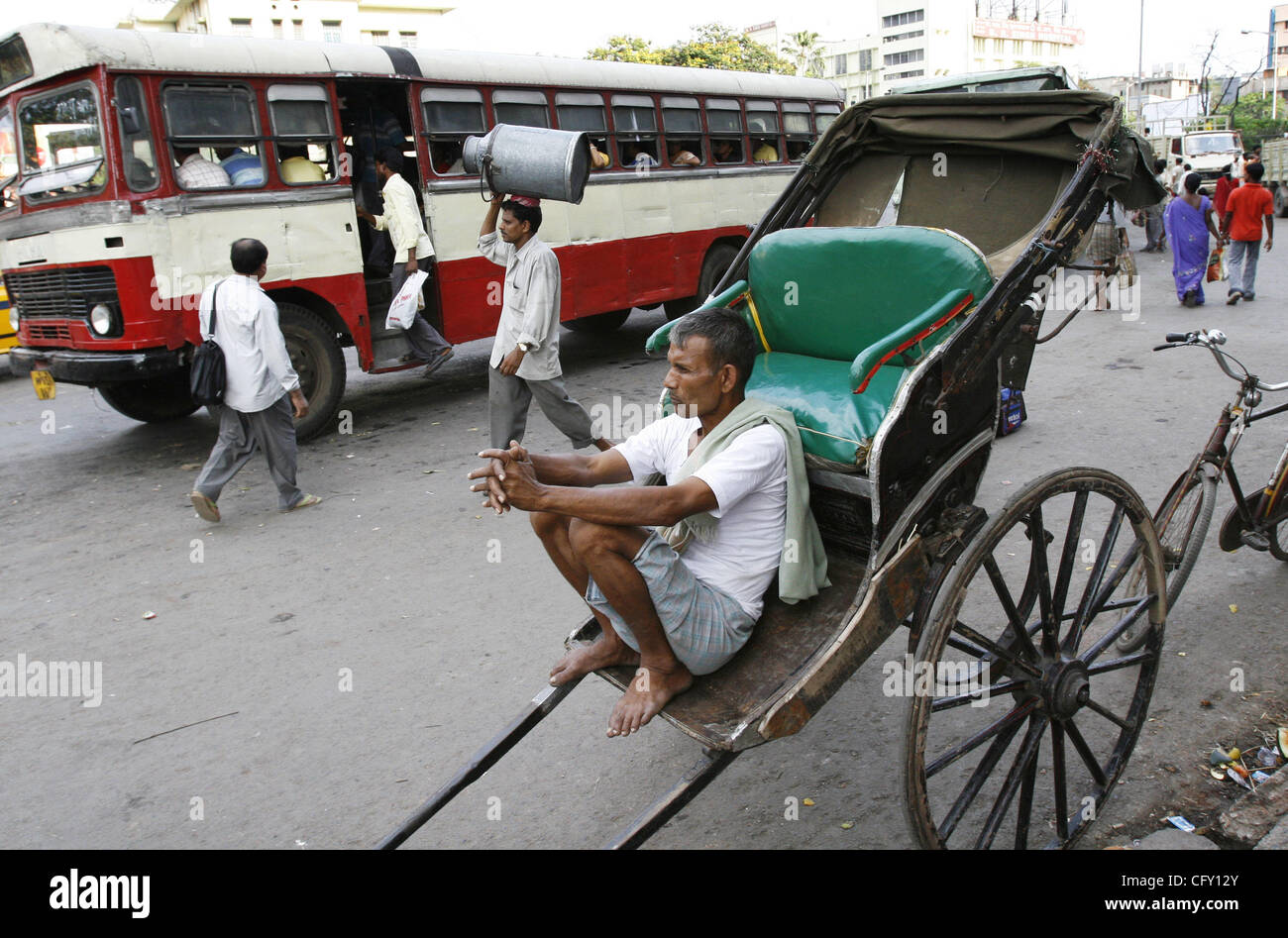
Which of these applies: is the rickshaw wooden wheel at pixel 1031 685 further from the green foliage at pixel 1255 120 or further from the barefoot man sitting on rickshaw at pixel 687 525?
the green foliage at pixel 1255 120

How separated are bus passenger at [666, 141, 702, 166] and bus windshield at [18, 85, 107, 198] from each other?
581 cm

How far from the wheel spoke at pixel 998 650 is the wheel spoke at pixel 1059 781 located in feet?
0.64

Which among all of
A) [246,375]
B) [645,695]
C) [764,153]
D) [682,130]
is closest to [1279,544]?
[645,695]

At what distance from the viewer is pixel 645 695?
2441 mm

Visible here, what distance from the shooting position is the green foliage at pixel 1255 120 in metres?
47.2

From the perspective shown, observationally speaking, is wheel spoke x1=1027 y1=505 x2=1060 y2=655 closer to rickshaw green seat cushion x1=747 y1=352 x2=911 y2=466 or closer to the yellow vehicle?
rickshaw green seat cushion x1=747 y1=352 x2=911 y2=466

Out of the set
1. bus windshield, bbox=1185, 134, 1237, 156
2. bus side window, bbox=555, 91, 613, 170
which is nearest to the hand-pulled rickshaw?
bus side window, bbox=555, 91, 613, 170

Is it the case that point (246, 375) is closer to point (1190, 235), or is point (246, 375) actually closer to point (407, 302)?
point (407, 302)

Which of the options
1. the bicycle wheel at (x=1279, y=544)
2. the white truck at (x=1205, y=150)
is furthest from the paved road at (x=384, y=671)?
the white truck at (x=1205, y=150)

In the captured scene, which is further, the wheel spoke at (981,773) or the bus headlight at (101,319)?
the bus headlight at (101,319)

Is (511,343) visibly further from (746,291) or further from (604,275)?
(604,275)

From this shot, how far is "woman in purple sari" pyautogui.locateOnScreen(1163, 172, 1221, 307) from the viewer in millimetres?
11156

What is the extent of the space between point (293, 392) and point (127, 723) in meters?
2.76

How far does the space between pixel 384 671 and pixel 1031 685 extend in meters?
2.57
